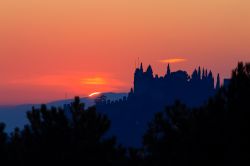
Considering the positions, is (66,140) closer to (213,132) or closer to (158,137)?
(158,137)

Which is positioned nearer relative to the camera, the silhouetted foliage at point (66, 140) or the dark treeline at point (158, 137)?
the dark treeline at point (158, 137)

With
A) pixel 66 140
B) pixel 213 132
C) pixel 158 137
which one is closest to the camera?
pixel 213 132

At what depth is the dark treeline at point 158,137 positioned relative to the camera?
1642 inches

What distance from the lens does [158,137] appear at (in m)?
52.5

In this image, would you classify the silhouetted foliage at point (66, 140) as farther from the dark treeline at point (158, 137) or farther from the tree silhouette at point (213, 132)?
the tree silhouette at point (213, 132)

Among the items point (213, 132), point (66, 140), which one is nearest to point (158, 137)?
point (66, 140)

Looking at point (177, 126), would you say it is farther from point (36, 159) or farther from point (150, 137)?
point (36, 159)

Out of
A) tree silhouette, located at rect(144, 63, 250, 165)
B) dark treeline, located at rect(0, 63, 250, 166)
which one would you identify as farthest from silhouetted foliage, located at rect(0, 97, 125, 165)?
tree silhouette, located at rect(144, 63, 250, 165)

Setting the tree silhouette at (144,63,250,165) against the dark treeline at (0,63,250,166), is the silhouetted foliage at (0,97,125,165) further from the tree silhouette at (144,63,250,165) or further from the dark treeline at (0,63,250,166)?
the tree silhouette at (144,63,250,165)

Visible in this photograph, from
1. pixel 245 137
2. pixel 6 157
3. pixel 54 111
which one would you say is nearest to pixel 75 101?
pixel 54 111

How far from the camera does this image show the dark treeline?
1642 inches

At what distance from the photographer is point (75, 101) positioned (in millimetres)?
56875

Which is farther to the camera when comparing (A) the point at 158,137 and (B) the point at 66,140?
(B) the point at 66,140

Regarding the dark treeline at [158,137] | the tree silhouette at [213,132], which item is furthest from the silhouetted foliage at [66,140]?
the tree silhouette at [213,132]
